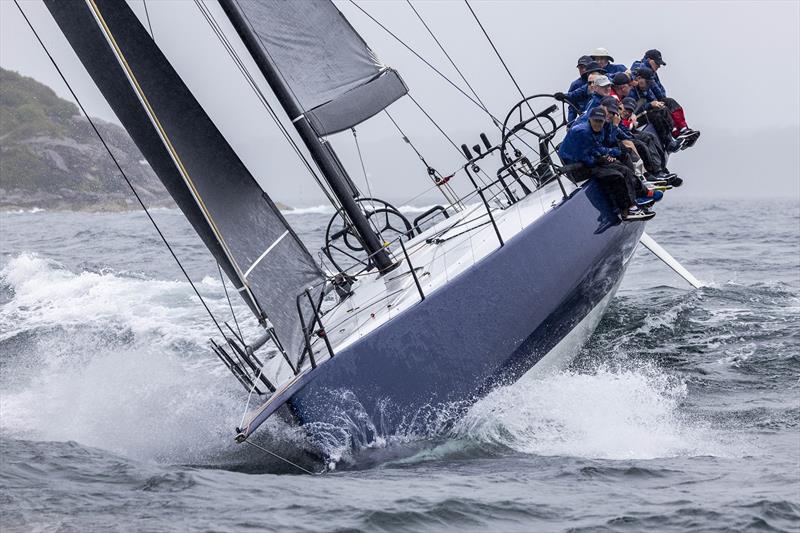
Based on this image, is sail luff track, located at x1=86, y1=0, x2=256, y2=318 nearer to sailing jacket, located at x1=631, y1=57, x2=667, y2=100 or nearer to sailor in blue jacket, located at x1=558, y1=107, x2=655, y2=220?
sailor in blue jacket, located at x1=558, y1=107, x2=655, y2=220

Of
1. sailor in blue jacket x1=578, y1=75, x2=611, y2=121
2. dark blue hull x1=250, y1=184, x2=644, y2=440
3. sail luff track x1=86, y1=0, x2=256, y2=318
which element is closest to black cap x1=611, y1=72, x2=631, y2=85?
sailor in blue jacket x1=578, y1=75, x2=611, y2=121

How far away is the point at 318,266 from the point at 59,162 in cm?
5216

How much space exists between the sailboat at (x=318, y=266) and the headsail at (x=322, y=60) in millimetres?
13

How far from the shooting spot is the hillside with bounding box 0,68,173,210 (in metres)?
51.8

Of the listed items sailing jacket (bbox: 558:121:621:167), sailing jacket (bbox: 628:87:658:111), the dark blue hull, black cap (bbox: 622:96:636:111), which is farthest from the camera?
sailing jacket (bbox: 628:87:658:111)

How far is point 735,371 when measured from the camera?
8.42 metres

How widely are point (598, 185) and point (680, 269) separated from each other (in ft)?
11.9

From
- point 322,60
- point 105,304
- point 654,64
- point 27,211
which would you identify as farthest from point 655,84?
point 27,211

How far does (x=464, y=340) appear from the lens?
6879 millimetres

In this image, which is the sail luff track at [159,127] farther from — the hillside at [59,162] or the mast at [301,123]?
the hillside at [59,162]

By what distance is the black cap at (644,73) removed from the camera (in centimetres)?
1003

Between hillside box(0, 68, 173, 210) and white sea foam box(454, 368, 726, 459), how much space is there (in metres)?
45.2

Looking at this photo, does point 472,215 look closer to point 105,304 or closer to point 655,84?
point 655,84

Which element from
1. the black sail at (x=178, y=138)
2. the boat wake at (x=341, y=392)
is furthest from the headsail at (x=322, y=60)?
the boat wake at (x=341, y=392)
